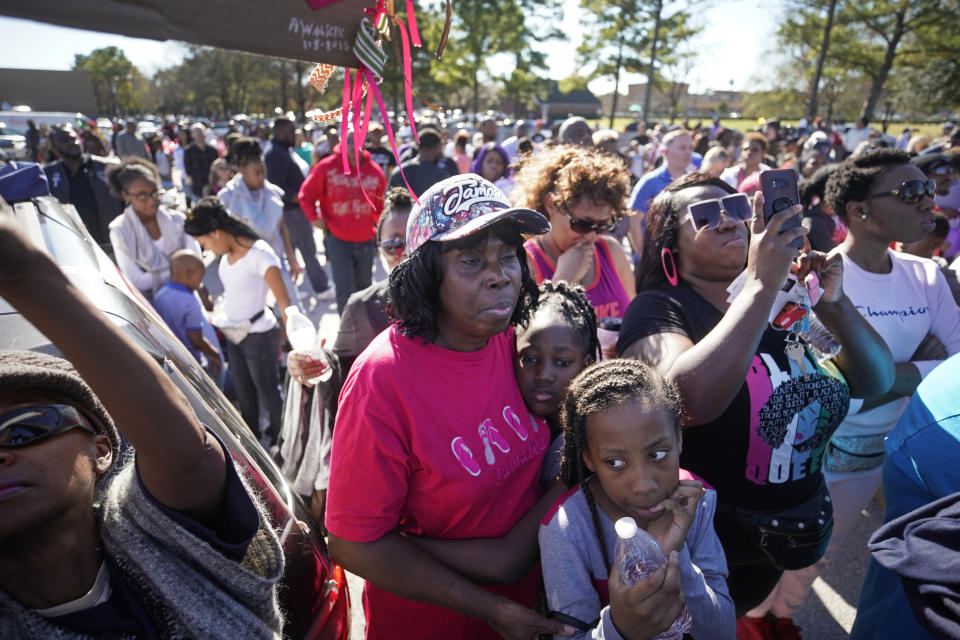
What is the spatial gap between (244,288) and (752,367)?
10.3 feet

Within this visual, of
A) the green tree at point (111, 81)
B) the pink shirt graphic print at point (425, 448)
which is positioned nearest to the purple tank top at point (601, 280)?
the pink shirt graphic print at point (425, 448)

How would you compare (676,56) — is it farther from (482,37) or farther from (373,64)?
(373,64)

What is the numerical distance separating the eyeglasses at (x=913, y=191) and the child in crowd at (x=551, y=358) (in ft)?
5.81

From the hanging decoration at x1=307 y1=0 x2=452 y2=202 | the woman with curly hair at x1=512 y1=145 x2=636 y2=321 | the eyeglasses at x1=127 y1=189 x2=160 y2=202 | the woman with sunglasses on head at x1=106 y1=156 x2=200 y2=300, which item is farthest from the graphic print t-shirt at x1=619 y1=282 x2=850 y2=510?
the eyeglasses at x1=127 y1=189 x2=160 y2=202

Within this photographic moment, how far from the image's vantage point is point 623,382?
57.1 inches

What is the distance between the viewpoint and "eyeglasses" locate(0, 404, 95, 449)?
3.33 ft

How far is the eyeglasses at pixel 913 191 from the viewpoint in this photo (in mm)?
2549

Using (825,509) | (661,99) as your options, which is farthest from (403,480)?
(661,99)

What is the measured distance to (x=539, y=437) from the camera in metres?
1.71

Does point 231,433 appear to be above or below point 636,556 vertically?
below

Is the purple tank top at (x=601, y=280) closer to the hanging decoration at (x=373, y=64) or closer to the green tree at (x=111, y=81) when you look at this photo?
the hanging decoration at (x=373, y=64)

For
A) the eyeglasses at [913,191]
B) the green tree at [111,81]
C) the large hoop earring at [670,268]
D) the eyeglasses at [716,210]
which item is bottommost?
the large hoop earring at [670,268]

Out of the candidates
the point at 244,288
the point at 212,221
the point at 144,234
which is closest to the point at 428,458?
the point at 244,288

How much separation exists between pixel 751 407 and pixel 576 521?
0.71 m
